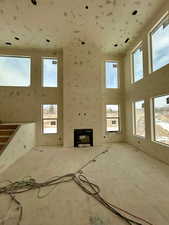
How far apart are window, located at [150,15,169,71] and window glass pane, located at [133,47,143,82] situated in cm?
75

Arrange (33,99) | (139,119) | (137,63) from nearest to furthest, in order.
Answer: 1. (139,119)
2. (137,63)
3. (33,99)

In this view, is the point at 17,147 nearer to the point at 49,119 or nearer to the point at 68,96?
the point at 49,119

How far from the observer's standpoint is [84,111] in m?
5.38

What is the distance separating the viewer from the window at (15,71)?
557 centimetres

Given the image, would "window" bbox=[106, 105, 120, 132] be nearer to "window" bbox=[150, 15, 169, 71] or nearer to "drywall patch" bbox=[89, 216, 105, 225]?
"window" bbox=[150, 15, 169, 71]

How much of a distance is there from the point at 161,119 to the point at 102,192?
2839 millimetres

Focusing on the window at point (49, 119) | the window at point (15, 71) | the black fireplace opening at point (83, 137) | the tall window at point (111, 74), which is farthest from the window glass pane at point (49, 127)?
the tall window at point (111, 74)

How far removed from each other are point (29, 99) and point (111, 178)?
15.9ft

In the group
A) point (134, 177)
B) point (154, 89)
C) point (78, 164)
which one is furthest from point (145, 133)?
Result: point (78, 164)

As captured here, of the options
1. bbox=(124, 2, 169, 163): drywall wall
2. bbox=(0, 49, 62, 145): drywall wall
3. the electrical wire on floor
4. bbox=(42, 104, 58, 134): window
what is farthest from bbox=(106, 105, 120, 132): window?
the electrical wire on floor

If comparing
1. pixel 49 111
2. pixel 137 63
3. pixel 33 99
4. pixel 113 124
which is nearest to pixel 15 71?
pixel 33 99

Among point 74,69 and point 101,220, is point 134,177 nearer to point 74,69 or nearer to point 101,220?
point 101,220

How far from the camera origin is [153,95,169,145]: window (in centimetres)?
345

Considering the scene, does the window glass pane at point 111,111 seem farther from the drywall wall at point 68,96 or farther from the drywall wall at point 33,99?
the drywall wall at point 33,99
